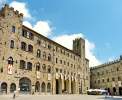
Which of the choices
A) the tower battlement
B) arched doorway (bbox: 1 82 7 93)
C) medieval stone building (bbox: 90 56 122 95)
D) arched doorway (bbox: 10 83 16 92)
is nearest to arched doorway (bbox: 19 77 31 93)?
arched doorway (bbox: 10 83 16 92)

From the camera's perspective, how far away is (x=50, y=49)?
202 ft

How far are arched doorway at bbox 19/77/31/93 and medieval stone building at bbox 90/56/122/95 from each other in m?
40.1

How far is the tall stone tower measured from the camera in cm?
7962

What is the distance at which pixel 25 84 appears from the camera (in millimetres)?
50781

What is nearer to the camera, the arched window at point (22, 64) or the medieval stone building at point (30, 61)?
the medieval stone building at point (30, 61)

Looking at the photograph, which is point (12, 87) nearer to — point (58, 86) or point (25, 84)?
point (25, 84)

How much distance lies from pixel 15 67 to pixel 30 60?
18.5ft

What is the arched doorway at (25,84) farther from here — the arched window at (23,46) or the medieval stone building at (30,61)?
the arched window at (23,46)

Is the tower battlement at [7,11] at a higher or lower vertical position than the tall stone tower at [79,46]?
higher

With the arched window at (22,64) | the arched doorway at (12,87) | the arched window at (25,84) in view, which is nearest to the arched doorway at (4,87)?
the arched doorway at (12,87)

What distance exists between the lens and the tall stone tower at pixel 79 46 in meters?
79.6

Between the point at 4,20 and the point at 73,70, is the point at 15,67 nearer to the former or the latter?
the point at 4,20

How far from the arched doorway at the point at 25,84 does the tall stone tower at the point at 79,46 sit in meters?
31.2

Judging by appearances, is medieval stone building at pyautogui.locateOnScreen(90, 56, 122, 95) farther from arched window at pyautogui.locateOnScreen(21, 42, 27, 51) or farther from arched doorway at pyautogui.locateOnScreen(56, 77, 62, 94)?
arched window at pyautogui.locateOnScreen(21, 42, 27, 51)
